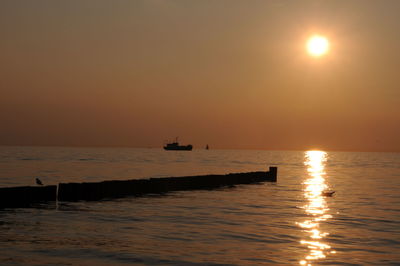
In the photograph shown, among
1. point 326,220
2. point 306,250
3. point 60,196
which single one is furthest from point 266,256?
Result: point 60,196

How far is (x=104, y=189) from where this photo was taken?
36625 mm

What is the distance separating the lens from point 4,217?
2461cm

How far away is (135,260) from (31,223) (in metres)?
8.69

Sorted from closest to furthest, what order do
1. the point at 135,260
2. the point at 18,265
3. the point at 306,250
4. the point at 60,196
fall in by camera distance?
1. the point at 18,265
2. the point at 135,260
3. the point at 306,250
4. the point at 60,196

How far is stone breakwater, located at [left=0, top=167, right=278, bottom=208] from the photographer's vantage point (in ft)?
97.8

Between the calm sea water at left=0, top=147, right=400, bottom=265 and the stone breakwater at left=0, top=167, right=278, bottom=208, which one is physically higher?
the stone breakwater at left=0, top=167, right=278, bottom=208

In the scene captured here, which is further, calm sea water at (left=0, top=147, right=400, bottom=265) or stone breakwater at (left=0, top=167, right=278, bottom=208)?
stone breakwater at (left=0, top=167, right=278, bottom=208)

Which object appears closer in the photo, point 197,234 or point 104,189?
point 197,234

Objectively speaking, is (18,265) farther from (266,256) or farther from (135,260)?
(266,256)

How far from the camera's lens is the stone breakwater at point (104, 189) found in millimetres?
29797

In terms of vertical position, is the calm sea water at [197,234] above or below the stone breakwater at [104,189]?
below

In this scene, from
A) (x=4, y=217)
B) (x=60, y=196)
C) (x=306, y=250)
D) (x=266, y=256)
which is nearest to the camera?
(x=266, y=256)

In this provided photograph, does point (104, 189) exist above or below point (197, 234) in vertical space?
above

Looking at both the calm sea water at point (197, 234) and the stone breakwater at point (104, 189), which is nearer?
the calm sea water at point (197, 234)
